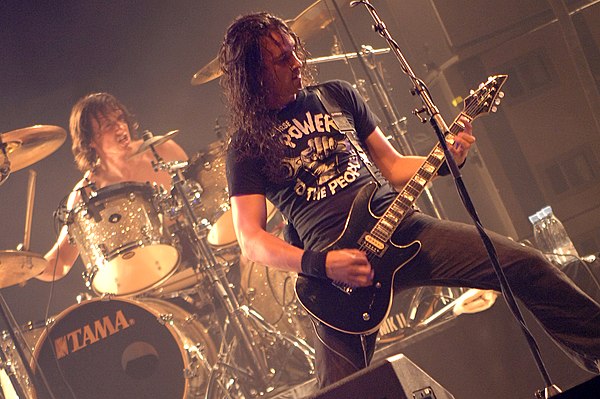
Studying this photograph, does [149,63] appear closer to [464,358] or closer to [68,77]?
[68,77]

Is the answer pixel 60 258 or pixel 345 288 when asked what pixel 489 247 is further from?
→ pixel 60 258

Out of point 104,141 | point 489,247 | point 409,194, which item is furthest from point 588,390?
point 104,141

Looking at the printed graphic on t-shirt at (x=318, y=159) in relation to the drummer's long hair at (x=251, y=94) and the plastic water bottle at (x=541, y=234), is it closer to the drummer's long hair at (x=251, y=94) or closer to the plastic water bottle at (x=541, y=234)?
the drummer's long hair at (x=251, y=94)

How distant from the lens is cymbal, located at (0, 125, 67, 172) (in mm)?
5355

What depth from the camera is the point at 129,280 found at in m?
5.72

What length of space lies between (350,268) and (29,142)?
11.9 ft

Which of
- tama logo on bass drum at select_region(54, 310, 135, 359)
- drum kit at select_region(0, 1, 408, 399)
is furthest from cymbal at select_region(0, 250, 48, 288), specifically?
tama logo on bass drum at select_region(54, 310, 135, 359)

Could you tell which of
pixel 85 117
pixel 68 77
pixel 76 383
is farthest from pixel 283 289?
pixel 68 77

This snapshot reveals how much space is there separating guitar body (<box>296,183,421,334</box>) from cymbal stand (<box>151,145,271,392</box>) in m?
2.43

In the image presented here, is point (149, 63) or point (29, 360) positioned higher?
point (149, 63)

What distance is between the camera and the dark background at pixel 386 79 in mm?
5898

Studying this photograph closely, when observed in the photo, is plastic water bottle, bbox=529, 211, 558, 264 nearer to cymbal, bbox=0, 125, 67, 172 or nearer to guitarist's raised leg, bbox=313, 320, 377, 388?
guitarist's raised leg, bbox=313, 320, 377, 388

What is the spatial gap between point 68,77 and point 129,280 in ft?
7.53

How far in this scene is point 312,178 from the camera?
3.06 meters
